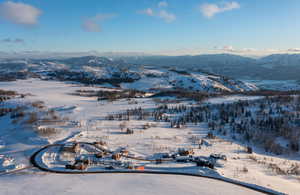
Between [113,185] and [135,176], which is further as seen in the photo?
[135,176]

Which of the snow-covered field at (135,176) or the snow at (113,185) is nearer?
the snow at (113,185)

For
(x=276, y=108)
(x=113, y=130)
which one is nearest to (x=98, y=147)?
(x=113, y=130)

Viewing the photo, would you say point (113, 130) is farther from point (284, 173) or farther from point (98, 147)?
point (284, 173)

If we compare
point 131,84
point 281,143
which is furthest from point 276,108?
point 131,84

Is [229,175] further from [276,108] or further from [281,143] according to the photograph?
[276,108]

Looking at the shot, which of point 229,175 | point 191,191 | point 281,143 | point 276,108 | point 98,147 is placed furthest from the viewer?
point 276,108

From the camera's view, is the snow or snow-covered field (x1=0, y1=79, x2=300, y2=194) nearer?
the snow

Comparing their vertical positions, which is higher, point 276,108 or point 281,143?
point 276,108

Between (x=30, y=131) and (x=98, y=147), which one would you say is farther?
(x=30, y=131)

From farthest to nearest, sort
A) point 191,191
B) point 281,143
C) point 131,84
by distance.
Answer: point 131,84 < point 281,143 < point 191,191
